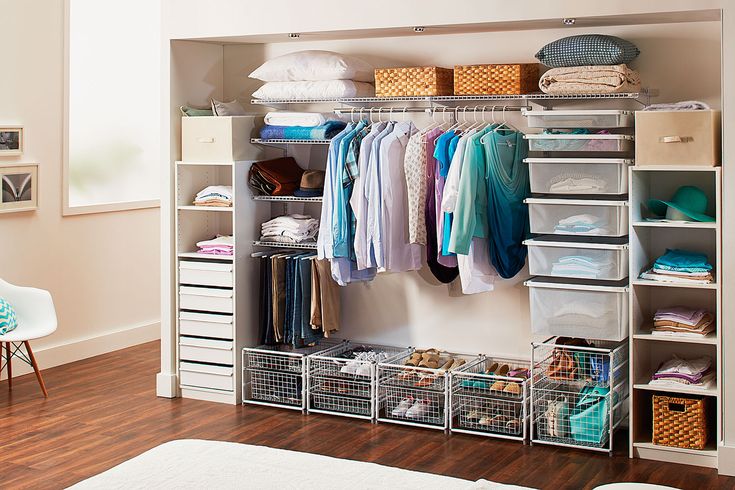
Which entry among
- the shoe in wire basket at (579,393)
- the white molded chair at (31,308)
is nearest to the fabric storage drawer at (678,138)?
the shoe in wire basket at (579,393)

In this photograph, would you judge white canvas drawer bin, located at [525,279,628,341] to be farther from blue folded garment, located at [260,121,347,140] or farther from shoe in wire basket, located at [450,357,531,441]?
blue folded garment, located at [260,121,347,140]

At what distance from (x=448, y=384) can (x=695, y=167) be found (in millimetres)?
1547

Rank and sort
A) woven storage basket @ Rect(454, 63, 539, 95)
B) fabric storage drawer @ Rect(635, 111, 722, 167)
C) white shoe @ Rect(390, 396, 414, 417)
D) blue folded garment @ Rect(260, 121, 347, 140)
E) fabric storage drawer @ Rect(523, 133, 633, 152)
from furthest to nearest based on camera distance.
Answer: blue folded garment @ Rect(260, 121, 347, 140), white shoe @ Rect(390, 396, 414, 417), woven storage basket @ Rect(454, 63, 539, 95), fabric storage drawer @ Rect(523, 133, 633, 152), fabric storage drawer @ Rect(635, 111, 722, 167)

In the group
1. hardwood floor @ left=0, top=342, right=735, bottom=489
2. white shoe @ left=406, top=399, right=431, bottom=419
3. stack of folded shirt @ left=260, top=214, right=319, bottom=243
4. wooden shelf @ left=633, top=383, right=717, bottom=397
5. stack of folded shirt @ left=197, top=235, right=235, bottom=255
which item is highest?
stack of folded shirt @ left=260, top=214, right=319, bottom=243

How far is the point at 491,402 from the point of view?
4.65 meters

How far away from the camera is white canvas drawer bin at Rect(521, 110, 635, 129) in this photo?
A: 4.36 meters

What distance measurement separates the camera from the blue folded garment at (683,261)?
4.20 meters

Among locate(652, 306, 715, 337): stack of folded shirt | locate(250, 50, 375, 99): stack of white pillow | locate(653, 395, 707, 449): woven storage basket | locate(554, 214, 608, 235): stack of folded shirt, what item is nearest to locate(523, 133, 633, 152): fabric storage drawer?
locate(554, 214, 608, 235): stack of folded shirt

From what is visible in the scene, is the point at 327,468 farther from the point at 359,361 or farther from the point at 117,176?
the point at 117,176

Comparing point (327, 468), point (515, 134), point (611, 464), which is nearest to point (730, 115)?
point (515, 134)

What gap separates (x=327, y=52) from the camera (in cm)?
503

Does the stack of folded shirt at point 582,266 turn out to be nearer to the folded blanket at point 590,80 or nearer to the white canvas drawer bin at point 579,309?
the white canvas drawer bin at point 579,309

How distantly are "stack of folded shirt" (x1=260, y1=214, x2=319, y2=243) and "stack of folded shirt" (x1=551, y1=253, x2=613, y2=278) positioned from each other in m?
1.43

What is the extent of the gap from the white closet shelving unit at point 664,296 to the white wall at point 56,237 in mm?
3630
